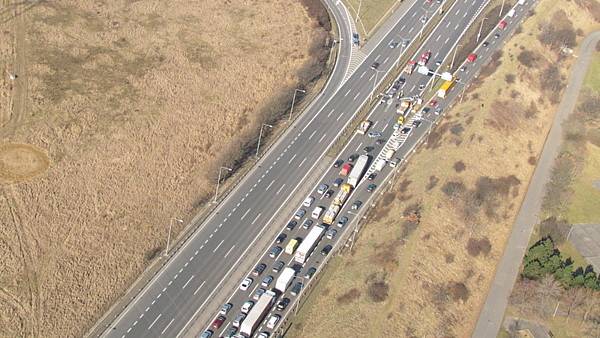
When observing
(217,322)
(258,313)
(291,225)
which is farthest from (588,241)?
(217,322)

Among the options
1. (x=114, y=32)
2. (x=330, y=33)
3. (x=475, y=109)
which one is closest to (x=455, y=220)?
(x=475, y=109)

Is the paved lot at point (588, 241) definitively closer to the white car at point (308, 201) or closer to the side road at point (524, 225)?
the side road at point (524, 225)

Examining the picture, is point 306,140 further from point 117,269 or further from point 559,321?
point 559,321

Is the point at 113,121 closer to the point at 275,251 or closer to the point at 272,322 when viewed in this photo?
the point at 275,251

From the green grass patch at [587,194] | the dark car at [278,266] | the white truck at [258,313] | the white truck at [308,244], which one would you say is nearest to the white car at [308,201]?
the white truck at [308,244]

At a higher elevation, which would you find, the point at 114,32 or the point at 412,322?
the point at 114,32

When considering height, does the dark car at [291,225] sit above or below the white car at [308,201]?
below
